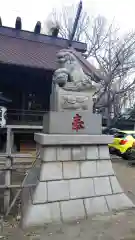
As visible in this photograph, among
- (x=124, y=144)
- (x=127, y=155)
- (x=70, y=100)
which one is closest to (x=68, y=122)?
(x=70, y=100)

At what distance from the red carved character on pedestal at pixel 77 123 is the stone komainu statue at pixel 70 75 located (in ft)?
2.00

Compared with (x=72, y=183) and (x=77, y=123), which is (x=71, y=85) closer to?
(x=77, y=123)

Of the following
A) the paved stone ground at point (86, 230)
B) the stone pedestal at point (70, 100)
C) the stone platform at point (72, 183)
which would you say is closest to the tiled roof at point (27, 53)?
the stone pedestal at point (70, 100)

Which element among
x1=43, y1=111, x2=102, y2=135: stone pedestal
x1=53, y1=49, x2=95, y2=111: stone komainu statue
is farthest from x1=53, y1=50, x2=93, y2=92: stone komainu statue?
x1=43, y1=111, x2=102, y2=135: stone pedestal

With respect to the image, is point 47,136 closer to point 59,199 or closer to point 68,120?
point 68,120

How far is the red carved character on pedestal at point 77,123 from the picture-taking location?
4.23m

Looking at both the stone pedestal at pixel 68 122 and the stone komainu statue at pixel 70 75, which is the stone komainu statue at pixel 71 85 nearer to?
the stone komainu statue at pixel 70 75

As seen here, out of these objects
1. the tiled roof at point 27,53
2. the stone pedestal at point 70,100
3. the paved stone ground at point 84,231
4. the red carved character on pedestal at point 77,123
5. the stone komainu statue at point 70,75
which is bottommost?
the paved stone ground at point 84,231

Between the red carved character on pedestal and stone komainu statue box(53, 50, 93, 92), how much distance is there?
0.61m

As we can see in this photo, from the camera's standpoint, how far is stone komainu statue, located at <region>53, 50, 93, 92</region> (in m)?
4.37

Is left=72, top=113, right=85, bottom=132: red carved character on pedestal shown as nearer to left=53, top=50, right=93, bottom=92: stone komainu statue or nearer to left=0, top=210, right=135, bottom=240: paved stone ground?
left=53, top=50, right=93, bottom=92: stone komainu statue

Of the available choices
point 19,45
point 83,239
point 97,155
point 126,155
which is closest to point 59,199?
point 83,239

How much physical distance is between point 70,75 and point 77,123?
3.56 ft

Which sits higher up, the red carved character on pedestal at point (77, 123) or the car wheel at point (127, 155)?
the red carved character on pedestal at point (77, 123)
